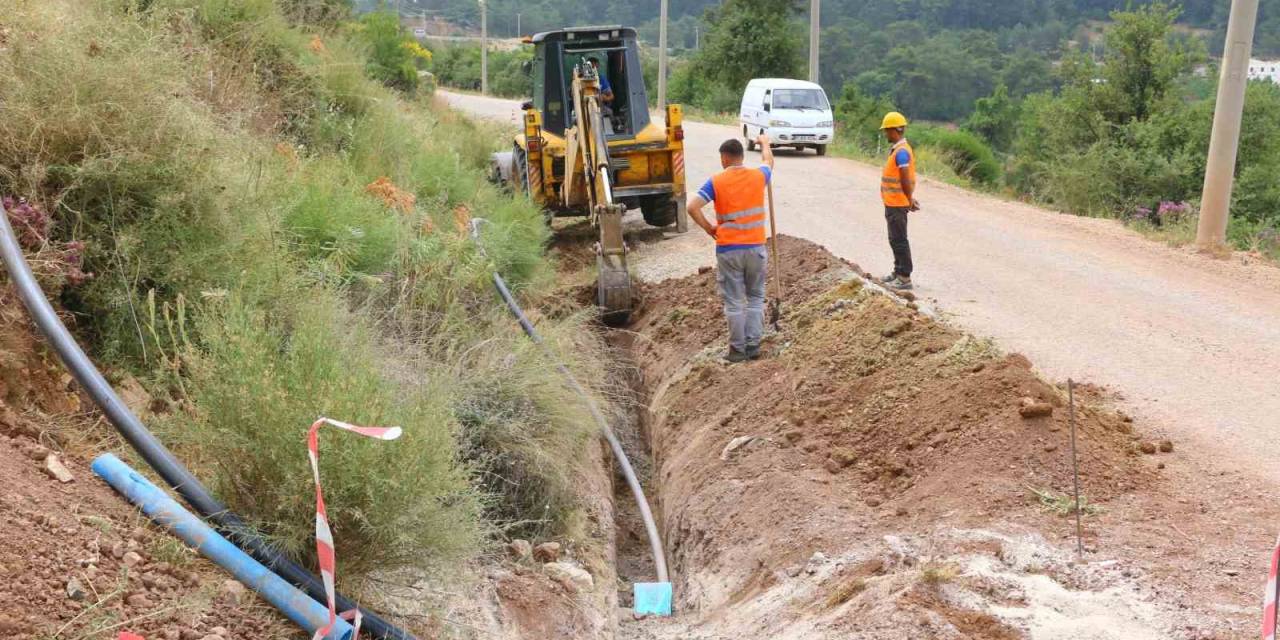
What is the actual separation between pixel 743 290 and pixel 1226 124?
7830 millimetres

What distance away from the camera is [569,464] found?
26.9 ft

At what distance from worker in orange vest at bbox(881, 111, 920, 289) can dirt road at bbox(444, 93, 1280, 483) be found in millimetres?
362

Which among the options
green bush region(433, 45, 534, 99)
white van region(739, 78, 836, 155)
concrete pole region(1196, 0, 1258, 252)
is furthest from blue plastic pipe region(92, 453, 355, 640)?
green bush region(433, 45, 534, 99)

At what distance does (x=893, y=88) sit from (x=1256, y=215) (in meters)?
52.8

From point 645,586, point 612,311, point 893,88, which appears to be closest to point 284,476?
point 645,586

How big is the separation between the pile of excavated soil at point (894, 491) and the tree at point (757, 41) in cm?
3607

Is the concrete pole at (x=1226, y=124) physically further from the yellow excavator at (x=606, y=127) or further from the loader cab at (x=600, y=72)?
the loader cab at (x=600, y=72)

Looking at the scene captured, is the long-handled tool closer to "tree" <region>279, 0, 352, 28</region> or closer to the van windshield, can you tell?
"tree" <region>279, 0, 352, 28</region>

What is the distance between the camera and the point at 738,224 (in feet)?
31.2

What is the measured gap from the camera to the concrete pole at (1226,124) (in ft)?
45.5

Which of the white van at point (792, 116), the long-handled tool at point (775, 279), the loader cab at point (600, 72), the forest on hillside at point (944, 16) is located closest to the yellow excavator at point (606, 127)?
the loader cab at point (600, 72)

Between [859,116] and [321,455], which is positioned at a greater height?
[321,455]

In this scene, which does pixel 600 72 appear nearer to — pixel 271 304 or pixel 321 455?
pixel 271 304

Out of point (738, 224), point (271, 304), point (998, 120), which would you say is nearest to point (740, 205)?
point (738, 224)
